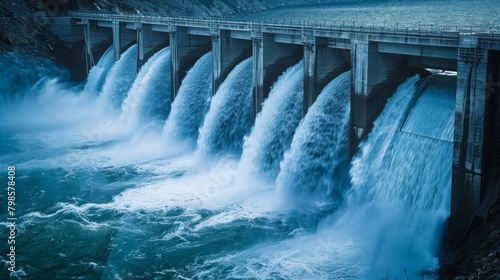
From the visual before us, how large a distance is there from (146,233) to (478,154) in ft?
55.8

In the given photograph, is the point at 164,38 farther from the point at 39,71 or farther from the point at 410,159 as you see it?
the point at 410,159

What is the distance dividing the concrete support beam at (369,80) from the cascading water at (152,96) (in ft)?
82.4

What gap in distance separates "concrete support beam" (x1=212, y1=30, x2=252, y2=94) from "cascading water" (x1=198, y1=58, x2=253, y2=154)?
1719mm

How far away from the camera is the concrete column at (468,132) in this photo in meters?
24.6

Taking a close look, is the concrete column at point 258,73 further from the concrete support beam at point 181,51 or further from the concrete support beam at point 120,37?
the concrete support beam at point 120,37

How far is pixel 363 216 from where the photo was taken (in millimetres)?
29625

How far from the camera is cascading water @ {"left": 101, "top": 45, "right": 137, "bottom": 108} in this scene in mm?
59347

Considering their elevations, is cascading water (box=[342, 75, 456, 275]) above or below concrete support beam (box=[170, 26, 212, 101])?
below

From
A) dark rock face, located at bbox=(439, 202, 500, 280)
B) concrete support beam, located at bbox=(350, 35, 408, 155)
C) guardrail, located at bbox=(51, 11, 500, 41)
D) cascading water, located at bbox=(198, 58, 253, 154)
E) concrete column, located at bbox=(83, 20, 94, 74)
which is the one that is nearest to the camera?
dark rock face, located at bbox=(439, 202, 500, 280)

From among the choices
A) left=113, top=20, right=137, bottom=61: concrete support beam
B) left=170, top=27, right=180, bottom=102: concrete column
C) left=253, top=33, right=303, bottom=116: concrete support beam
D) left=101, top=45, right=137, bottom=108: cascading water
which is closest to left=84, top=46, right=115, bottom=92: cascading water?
left=113, top=20, right=137, bottom=61: concrete support beam

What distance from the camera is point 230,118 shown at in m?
43.7

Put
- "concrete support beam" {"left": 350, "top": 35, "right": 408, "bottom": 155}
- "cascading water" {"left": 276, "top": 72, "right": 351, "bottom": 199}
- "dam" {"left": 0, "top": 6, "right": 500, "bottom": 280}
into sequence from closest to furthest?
"dam" {"left": 0, "top": 6, "right": 500, "bottom": 280} → "concrete support beam" {"left": 350, "top": 35, "right": 408, "bottom": 155} → "cascading water" {"left": 276, "top": 72, "right": 351, "bottom": 199}

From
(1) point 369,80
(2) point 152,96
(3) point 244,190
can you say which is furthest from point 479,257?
(2) point 152,96

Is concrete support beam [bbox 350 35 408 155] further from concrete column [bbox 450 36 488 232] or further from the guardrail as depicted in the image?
concrete column [bbox 450 36 488 232]
